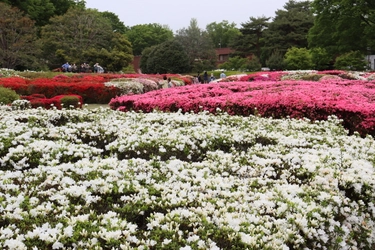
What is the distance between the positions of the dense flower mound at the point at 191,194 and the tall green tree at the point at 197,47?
40770 millimetres

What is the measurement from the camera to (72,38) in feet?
122

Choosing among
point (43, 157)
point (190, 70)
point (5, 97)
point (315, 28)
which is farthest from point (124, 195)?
point (190, 70)

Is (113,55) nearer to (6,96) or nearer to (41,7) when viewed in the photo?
(41,7)

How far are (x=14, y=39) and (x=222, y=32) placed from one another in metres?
56.9

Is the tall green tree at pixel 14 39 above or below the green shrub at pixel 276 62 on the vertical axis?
above

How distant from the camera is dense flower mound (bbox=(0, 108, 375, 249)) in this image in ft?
7.99

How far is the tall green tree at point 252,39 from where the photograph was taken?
165ft

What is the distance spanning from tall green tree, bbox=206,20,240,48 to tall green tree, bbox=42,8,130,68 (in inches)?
1632

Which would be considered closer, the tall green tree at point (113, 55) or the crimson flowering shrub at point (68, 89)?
the crimson flowering shrub at point (68, 89)

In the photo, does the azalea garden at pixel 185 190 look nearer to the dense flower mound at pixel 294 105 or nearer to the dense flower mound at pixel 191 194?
the dense flower mound at pixel 191 194

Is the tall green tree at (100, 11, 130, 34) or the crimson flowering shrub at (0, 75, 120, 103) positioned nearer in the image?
the crimson flowering shrub at (0, 75, 120, 103)

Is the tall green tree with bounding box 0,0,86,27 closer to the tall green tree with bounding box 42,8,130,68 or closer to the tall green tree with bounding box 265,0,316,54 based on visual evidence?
the tall green tree with bounding box 42,8,130,68

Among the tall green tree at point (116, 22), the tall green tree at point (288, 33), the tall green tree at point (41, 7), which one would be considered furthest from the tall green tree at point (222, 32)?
the tall green tree at point (41, 7)

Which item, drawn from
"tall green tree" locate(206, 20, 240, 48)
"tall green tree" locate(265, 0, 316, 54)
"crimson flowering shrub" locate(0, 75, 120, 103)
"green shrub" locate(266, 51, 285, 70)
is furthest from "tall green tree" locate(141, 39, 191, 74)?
"tall green tree" locate(206, 20, 240, 48)
